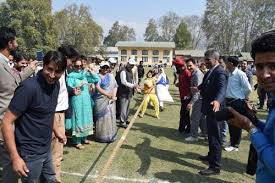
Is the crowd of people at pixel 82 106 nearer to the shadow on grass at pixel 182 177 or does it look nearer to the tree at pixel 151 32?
the shadow on grass at pixel 182 177

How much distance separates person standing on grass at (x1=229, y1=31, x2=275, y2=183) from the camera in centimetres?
190

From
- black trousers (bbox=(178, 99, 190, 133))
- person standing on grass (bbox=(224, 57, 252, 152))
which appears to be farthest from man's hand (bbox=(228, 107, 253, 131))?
black trousers (bbox=(178, 99, 190, 133))

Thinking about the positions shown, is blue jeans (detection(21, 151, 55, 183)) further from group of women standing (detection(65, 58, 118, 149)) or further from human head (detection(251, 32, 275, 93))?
group of women standing (detection(65, 58, 118, 149))

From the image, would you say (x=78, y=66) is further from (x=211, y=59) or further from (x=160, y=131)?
(x=160, y=131)

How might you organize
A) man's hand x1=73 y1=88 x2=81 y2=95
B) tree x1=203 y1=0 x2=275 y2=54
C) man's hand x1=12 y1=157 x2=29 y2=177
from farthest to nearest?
tree x1=203 y1=0 x2=275 y2=54 < man's hand x1=73 y1=88 x2=81 y2=95 < man's hand x1=12 y1=157 x2=29 y2=177

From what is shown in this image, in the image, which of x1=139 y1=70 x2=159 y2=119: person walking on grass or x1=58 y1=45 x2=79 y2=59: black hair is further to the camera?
x1=139 y1=70 x2=159 y2=119: person walking on grass

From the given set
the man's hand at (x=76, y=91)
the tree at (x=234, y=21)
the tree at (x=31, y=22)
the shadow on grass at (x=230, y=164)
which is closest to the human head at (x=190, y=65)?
the shadow on grass at (x=230, y=164)

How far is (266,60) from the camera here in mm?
1964

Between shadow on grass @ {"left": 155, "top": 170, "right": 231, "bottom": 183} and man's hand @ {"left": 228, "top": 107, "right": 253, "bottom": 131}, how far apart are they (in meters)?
3.48

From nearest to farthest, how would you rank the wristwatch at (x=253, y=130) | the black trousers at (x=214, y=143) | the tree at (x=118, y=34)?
the wristwatch at (x=253, y=130)
the black trousers at (x=214, y=143)
the tree at (x=118, y=34)

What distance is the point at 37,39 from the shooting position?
53.1 meters

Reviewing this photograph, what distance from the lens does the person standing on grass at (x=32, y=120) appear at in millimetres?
2893

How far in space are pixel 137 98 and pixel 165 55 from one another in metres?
74.0

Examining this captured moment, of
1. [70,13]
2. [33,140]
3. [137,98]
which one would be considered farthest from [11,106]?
[70,13]
